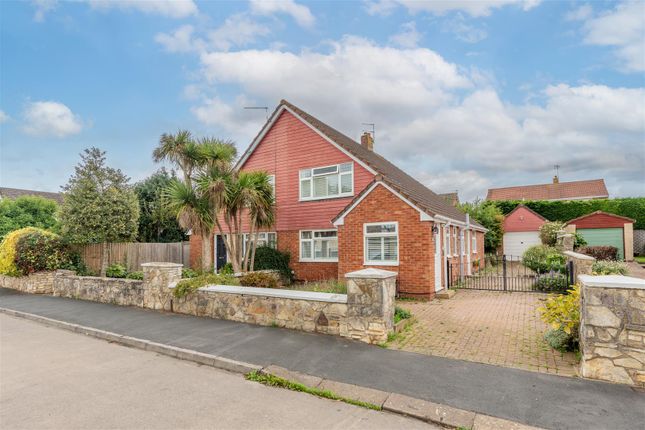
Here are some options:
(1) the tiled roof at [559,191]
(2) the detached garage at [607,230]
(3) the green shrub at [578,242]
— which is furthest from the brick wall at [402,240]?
(1) the tiled roof at [559,191]

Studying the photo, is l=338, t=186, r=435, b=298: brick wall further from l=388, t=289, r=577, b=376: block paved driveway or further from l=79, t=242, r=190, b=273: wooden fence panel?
l=79, t=242, r=190, b=273: wooden fence panel

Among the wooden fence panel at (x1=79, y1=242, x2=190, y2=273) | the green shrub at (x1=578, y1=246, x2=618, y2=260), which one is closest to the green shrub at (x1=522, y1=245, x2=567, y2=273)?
the green shrub at (x1=578, y1=246, x2=618, y2=260)

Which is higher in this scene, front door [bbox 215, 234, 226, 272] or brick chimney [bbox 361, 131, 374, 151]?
brick chimney [bbox 361, 131, 374, 151]

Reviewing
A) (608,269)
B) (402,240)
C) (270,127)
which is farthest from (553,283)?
(270,127)

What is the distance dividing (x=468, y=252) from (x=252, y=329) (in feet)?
44.9

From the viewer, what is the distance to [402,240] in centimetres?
1191

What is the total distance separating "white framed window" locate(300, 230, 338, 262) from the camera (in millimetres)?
15156

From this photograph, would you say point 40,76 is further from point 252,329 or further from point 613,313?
point 613,313

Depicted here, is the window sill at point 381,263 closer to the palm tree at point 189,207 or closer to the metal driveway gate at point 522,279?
the metal driveway gate at point 522,279

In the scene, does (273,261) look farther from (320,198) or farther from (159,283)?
(159,283)

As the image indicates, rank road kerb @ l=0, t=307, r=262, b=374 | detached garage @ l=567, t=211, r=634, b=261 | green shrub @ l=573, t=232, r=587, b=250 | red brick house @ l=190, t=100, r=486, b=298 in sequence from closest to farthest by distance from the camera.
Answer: road kerb @ l=0, t=307, r=262, b=374 → red brick house @ l=190, t=100, r=486, b=298 → green shrub @ l=573, t=232, r=587, b=250 → detached garage @ l=567, t=211, r=634, b=261

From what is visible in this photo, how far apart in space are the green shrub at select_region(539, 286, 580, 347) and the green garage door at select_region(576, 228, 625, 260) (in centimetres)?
Answer: 2374

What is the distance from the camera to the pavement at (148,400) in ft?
12.9

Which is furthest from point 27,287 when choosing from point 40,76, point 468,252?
point 468,252
